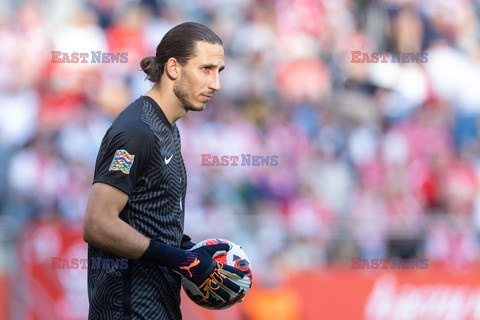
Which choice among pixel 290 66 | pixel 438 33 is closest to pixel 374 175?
pixel 290 66

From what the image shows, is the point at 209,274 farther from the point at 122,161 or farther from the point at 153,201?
the point at 122,161

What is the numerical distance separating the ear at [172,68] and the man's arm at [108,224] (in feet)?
2.37

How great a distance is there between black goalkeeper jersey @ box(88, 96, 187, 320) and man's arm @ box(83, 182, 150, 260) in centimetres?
5

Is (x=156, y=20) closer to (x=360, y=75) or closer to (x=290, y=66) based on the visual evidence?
(x=290, y=66)

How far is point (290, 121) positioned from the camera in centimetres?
1181

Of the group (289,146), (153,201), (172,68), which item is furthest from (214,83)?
(289,146)

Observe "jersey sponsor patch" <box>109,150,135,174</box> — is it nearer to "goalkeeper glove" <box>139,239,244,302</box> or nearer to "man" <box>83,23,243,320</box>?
"man" <box>83,23,243,320</box>

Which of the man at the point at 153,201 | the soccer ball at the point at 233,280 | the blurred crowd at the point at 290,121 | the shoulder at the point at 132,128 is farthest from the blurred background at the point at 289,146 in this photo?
the shoulder at the point at 132,128

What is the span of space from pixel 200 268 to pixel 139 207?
43cm

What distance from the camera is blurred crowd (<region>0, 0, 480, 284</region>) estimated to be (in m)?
9.70

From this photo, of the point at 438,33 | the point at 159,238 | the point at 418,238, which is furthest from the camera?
the point at 438,33

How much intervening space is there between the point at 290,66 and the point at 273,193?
9.60 ft

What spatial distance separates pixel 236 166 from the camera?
420 inches

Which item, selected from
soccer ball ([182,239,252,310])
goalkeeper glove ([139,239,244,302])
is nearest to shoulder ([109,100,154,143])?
goalkeeper glove ([139,239,244,302])
